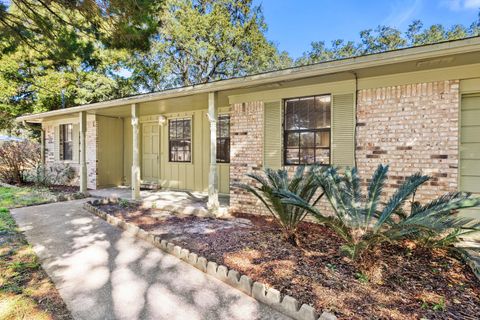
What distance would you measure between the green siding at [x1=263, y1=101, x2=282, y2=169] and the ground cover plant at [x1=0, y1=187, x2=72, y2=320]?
4129 mm

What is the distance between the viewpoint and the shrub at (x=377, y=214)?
2844 mm

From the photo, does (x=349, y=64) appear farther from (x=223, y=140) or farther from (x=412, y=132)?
(x=223, y=140)

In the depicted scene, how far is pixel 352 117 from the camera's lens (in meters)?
4.93

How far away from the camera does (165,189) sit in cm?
905

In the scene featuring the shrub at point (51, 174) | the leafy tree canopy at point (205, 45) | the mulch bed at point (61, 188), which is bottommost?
the mulch bed at point (61, 188)

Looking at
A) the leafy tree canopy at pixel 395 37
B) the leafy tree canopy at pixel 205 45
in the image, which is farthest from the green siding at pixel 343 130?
the leafy tree canopy at pixel 395 37

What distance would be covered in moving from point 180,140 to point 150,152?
152 centimetres

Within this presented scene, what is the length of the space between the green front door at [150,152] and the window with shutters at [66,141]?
3062 millimetres

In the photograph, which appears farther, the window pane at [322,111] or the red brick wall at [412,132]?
the window pane at [322,111]

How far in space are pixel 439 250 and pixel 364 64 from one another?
2.71m

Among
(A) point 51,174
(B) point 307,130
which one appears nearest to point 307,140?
(B) point 307,130

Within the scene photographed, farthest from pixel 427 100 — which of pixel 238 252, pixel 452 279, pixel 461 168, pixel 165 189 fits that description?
pixel 165 189

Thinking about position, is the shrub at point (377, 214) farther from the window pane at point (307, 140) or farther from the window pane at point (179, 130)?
the window pane at point (179, 130)

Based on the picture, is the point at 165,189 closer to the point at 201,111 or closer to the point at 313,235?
the point at 201,111
